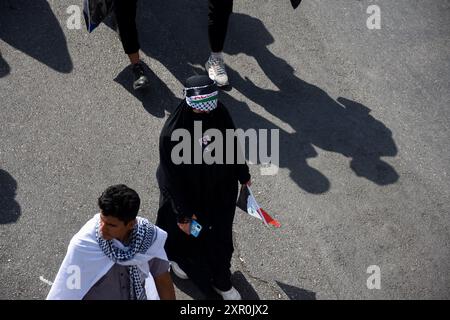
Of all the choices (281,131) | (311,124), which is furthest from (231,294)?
(311,124)

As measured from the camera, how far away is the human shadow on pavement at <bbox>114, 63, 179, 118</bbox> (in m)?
6.31

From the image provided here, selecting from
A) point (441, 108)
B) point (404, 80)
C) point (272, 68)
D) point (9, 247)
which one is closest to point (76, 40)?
point (272, 68)

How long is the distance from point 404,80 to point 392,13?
51.1 inches

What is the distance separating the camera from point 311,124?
635 centimetres

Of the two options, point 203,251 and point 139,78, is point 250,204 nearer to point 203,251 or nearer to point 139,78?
point 203,251

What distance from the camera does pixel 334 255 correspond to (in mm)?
5316

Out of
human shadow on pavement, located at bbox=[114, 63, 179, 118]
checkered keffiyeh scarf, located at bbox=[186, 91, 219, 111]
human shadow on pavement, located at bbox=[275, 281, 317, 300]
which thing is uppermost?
checkered keffiyeh scarf, located at bbox=[186, 91, 219, 111]

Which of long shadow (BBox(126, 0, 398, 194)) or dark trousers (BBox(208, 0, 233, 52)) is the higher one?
dark trousers (BBox(208, 0, 233, 52))

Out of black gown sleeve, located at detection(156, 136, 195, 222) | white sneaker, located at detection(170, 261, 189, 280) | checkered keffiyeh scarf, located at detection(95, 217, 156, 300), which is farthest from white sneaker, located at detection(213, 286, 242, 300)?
checkered keffiyeh scarf, located at detection(95, 217, 156, 300)

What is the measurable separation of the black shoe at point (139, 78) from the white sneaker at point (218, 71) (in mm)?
794

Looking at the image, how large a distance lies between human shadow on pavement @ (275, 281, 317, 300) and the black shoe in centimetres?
279

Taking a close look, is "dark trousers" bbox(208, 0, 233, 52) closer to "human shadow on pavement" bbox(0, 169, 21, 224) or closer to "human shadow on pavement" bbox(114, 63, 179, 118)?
"human shadow on pavement" bbox(114, 63, 179, 118)

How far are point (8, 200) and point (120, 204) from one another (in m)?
2.45
